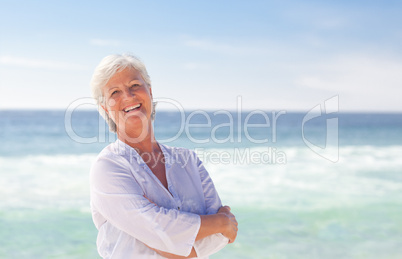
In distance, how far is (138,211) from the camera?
57.9 inches

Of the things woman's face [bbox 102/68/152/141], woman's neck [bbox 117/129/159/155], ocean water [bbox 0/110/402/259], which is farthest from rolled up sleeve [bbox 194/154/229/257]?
ocean water [bbox 0/110/402/259]

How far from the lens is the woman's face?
164 cm

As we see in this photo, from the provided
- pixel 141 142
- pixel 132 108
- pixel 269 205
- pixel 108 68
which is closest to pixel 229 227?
pixel 141 142

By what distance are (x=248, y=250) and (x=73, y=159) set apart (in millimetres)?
8727

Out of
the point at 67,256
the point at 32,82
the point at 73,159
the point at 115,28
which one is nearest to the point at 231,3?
the point at 115,28

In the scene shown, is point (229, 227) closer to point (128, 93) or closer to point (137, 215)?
point (137, 215)

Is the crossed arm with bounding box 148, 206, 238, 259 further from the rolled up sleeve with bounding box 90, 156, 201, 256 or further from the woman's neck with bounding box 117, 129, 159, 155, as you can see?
the woman's neck with bounding box 117, 129, 159, 155

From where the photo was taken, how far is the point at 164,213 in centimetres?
149

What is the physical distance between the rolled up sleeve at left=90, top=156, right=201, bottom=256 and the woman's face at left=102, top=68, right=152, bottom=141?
0.21m

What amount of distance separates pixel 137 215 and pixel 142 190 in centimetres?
12

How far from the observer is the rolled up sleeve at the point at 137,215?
148cm

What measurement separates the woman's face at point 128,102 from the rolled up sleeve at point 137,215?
0.21 metres

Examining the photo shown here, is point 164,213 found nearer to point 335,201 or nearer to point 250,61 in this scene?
point 335,201

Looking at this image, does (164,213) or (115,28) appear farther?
(115,28)
